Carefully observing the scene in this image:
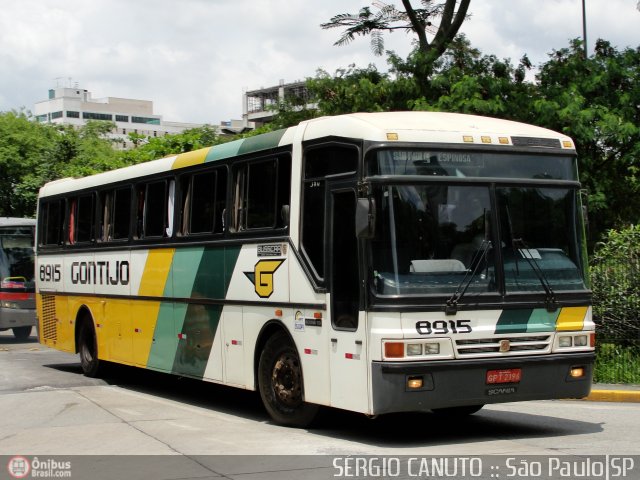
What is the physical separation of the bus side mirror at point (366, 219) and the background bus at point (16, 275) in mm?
20896

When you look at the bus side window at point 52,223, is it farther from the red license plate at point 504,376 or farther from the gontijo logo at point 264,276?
the red license plate at point 504,376

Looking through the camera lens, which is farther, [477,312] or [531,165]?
[531,165]

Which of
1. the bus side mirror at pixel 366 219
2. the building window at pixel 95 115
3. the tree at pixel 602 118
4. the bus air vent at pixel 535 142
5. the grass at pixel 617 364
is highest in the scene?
the building window at pixel 95 115

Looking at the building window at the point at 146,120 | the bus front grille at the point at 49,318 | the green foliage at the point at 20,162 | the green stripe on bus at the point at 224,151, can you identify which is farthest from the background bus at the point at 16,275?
the building window at the point at 146,120

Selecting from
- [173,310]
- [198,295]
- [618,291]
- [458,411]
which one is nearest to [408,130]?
[458,411]

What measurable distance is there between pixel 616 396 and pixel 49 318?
423 inches

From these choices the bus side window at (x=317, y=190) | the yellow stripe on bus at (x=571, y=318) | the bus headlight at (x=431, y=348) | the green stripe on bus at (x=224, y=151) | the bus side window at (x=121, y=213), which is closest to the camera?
the bus headlight at (x=431, y=348)

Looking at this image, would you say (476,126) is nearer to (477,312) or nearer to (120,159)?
(477,312)

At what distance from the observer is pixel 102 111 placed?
184875mm

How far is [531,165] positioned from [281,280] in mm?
2987

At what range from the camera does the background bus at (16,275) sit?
94.0ft

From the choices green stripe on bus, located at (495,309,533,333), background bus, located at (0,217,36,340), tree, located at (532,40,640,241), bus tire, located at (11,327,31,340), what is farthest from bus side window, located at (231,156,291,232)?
bus tire, located at (11,327,31,340)

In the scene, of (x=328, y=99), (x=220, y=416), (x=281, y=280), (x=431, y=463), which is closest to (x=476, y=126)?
(x=281, y=280)

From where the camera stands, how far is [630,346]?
619 inches
